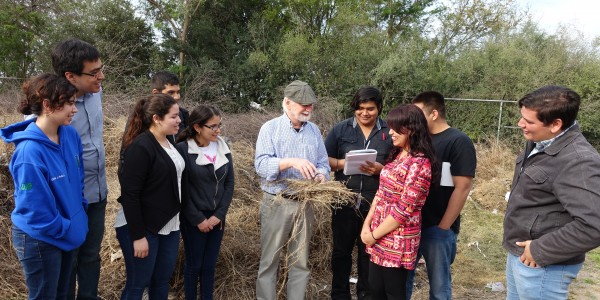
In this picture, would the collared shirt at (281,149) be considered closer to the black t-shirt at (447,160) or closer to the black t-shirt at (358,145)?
the black t-shirt at (358,145)

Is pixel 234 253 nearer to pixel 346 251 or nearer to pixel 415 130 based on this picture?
pixel 346 251

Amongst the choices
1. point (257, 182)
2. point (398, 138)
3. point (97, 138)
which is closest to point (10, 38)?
point (257, 182)

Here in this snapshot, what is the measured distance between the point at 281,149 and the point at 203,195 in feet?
2.32

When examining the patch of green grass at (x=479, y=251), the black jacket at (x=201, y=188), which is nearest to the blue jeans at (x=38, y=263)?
the black jacket at (x=201, y=188)

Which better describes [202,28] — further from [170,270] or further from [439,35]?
[170,270]

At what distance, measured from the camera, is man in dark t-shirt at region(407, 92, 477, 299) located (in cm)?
284

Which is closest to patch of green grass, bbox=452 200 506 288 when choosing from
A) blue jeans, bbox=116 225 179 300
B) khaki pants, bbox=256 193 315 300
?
khaki pants, bbox=256 193 315 300

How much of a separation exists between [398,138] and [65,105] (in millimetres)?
2016

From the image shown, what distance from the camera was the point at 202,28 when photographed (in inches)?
536

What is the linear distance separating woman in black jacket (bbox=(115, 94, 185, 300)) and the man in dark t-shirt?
1.83 m

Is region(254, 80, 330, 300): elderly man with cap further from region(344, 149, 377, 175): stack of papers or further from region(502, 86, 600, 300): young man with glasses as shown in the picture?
region(502, 86, 600, 300): young man with glasses

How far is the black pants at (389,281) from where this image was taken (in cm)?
254

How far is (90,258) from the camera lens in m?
2.68

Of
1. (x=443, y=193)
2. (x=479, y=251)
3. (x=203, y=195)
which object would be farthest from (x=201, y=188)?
(x=479, y=251)
